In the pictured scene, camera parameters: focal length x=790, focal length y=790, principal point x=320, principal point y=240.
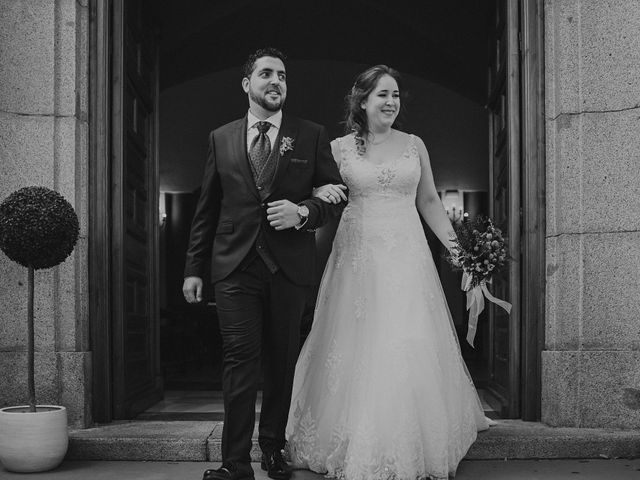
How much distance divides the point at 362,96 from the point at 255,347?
1677 millimetres

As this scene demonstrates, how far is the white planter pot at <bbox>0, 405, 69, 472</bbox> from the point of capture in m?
4.37

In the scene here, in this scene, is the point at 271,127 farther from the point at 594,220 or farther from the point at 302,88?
the point at 302,88

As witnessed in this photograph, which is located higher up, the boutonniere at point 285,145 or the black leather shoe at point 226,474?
the boutonniere at point 285,145

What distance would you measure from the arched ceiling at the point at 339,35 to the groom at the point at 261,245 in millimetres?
6006

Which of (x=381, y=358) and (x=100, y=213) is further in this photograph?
(x=100, y=213)

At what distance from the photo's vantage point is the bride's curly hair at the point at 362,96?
4.61 metres

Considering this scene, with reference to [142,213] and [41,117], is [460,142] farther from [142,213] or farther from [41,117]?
[41,117]

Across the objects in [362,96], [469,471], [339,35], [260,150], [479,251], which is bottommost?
[469,471]

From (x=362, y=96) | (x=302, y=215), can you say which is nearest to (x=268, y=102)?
(x=302, y=215)

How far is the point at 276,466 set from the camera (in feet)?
13.7

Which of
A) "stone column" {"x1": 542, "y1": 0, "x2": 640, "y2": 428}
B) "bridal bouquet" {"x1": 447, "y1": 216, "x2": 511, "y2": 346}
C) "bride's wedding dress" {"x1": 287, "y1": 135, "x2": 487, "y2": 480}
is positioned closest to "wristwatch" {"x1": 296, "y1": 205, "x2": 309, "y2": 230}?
"bride's wedding dress" {"x1": 287, "y1": 135, "x2": 487, "y2": 480}

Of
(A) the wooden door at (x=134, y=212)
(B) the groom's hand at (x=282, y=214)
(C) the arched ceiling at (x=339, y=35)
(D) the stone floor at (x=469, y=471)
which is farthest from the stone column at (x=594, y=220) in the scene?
(C) the arched ceiling at (x=339, y=35)

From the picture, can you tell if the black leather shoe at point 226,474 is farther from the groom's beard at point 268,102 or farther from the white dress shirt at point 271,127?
the groom's beard at point 268,102

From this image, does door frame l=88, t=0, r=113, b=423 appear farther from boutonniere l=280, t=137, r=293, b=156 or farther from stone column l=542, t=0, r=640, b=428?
stone column l=542, t=0, r=640, b=428
